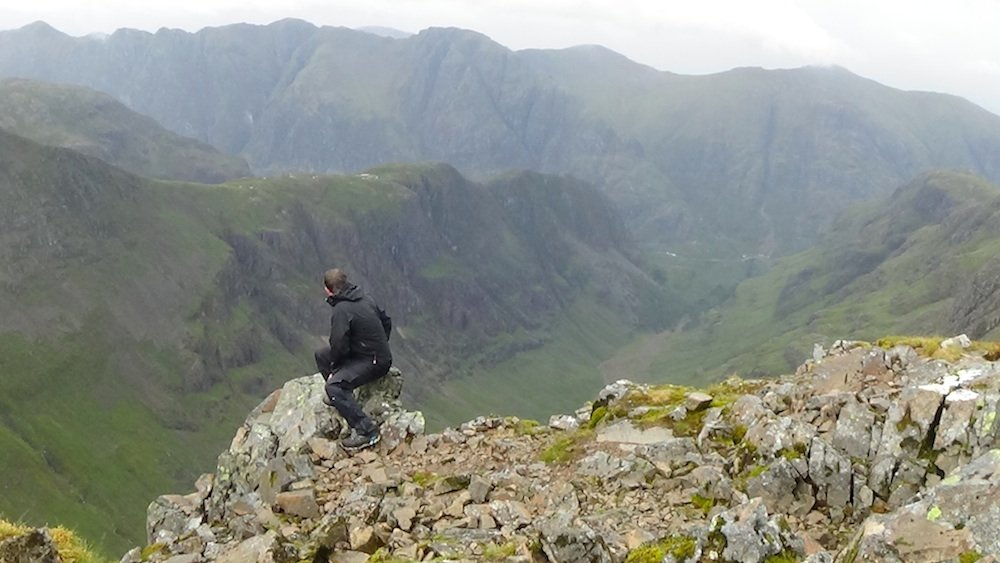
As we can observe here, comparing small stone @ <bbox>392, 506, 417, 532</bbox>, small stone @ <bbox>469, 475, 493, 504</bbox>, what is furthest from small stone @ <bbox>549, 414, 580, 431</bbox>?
small stone @ <bbox>392, 506, 417, 532</bbox>

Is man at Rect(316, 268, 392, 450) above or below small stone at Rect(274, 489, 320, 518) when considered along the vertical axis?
above

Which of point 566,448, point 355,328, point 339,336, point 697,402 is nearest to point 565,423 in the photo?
point 566,448

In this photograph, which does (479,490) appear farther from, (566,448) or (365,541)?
(566,448)

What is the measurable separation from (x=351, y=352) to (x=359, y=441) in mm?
3062

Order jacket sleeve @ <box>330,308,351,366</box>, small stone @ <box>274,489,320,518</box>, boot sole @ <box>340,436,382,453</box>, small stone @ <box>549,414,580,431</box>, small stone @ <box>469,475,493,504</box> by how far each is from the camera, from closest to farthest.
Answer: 1. small stone @ <box>469,475,493,504</box>
2. small stone @ <box>274,489,320,518</box>
3. jacket sleeve @ <box>330,308,351,366</box>
4. boot sole @ <box>340,436,382,453</box>
5. small stone @ <box>549,414,580,431</box>

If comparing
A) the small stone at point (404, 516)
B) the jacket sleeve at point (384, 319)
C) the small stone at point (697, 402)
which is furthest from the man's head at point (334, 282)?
the small stone at point (697, 402)

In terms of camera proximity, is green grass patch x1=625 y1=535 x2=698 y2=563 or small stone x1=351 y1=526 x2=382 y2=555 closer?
green grass patch x1=625 y1=535 x2=698 y2=563

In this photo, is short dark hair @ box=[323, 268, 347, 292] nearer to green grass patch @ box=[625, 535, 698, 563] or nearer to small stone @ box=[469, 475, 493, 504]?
small stone @ box=[469, 475, 493, 504]

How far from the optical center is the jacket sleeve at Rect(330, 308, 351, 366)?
23.2 metres

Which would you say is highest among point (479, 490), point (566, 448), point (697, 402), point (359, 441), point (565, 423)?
point (697, 402)

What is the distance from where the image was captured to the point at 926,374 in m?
21.7

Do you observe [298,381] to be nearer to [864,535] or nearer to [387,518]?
[387,518]

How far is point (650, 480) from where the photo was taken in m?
20.3

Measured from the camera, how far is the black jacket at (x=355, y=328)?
23250 millimetres
